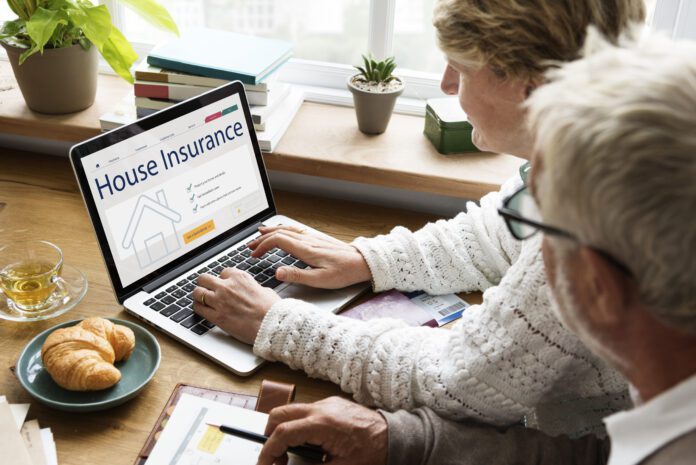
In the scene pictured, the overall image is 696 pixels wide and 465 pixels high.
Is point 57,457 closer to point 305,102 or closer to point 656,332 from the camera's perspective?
point 656,332

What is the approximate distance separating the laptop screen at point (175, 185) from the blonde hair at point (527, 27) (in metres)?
0.51

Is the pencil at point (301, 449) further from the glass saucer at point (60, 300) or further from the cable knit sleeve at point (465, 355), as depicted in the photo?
the glass saucer at point (60, 300)

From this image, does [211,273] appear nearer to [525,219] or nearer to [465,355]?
[465,355]

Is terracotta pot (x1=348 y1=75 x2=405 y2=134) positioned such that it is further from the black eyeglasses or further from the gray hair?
the gray hair

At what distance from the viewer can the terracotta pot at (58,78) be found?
5.31ft

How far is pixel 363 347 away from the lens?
1.14 metres

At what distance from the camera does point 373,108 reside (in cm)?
168

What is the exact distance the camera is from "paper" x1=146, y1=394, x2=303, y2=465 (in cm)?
101

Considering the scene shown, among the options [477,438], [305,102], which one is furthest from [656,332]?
[305,102]

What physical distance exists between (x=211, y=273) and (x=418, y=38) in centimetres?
234

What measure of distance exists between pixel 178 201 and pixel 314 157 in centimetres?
38

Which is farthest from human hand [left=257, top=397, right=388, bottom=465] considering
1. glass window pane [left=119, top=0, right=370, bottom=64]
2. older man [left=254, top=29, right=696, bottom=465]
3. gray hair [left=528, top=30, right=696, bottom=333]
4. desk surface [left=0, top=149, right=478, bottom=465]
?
glass window pane [left=119, top=0, right=370, bottom=64]

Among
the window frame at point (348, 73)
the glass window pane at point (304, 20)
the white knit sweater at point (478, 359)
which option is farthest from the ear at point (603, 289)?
the glass window pane at point (304, 20)

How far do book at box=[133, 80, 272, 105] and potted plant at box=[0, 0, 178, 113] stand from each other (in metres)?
0.03
